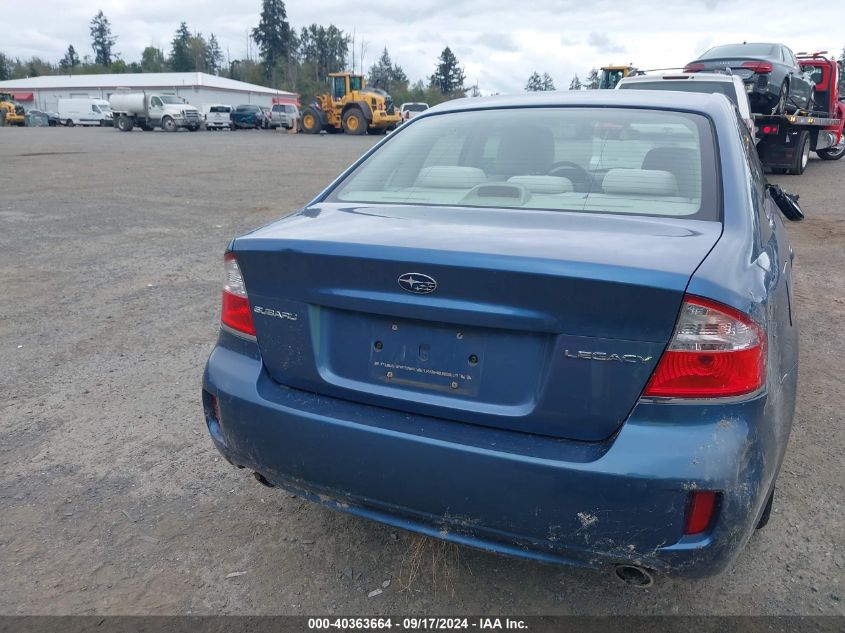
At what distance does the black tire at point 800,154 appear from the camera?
13.7m

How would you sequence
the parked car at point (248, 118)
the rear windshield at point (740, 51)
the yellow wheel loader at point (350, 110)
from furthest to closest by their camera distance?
the parked car at point (248, 118) → the yellow wheel loader at point (350, 110) → the rear windshield at point (740, 51)

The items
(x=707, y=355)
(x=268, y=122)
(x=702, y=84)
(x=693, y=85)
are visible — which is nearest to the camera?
(x=707, y=355)

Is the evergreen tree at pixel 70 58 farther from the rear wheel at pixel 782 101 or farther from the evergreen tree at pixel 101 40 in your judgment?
the rear wheel at pixel 782 101

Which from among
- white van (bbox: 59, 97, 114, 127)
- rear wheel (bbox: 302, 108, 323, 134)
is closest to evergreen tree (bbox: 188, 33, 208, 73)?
white van (bbox: 59, 97, 114, 127)

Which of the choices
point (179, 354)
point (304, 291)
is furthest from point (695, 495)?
point (179, 354)

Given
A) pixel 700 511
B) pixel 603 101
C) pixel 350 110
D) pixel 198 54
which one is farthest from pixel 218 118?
pixel 198 54

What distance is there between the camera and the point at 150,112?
42.1 meters

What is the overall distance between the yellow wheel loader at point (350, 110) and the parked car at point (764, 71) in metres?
24.2

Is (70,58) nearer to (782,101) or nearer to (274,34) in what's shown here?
(274,34)

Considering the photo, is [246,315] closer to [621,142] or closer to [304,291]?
[304,291]

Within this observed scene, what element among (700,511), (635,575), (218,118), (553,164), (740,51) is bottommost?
Result: (635,575)

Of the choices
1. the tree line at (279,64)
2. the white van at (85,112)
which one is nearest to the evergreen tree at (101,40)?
the tree line at (279,64)

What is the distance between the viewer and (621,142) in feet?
9.21

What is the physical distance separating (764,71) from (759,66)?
12 cm
